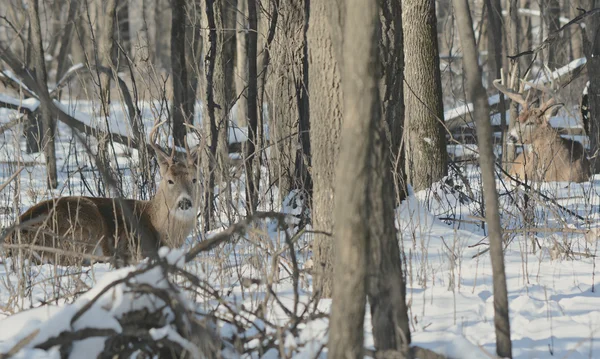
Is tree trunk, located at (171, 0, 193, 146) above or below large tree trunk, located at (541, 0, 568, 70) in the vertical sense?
below

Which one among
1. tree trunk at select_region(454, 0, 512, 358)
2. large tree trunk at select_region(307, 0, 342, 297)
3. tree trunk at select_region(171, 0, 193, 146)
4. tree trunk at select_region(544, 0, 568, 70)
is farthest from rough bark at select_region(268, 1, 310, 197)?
tree trunk at select_region(544, 0, 568, 70)

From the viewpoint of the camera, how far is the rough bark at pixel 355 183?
261cm

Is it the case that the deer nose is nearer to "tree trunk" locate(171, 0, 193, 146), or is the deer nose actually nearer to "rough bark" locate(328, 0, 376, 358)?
"tree trunk" locate(171, 0, 193, 146)

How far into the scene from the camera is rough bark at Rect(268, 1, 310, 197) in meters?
6.79

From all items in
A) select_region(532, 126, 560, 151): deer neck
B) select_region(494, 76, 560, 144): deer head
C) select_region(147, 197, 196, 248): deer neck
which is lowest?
select_region(147, 197, 196, 248): deer neck

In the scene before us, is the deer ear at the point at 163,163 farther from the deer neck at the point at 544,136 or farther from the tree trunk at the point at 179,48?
the deer neck at the point at 544,136

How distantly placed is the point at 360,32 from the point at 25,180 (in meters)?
9.60

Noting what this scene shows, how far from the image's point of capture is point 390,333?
2830 mm

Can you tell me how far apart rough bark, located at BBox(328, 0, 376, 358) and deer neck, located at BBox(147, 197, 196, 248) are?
199 inches

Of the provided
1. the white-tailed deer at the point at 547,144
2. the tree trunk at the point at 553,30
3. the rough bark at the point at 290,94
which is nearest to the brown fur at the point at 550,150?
the white-tailed deer at the point at 547,144

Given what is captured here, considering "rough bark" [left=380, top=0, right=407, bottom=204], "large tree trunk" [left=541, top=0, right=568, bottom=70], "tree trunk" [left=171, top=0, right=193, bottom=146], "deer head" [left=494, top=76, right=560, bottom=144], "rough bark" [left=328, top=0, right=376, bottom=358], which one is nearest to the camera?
"rough bark" [left=328, top=0, right=376, bottom=358]

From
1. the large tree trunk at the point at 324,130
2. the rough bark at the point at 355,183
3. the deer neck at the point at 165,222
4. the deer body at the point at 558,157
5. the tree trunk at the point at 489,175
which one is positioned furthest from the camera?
the deer body at the point at 558,157

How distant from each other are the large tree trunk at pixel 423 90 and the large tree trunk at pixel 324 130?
14.6 ft

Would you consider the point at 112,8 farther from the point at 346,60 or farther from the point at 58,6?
the point at 58,6
